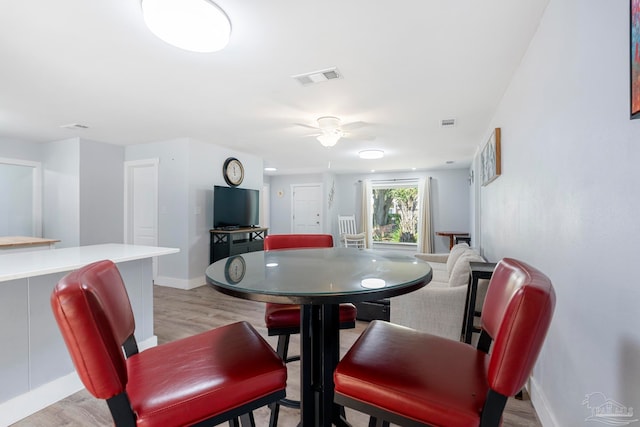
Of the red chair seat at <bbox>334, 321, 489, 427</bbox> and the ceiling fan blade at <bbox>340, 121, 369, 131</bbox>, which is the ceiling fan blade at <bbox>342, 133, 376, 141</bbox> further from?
the red chair seat at <bbox>334, 321, 489, 427</bbox>

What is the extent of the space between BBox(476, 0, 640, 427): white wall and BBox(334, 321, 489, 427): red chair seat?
43cm

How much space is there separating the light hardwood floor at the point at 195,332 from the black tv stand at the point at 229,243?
1.87ft

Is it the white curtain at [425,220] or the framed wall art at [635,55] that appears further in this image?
the white curtain at [425,220]

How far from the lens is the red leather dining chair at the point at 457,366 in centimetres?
66

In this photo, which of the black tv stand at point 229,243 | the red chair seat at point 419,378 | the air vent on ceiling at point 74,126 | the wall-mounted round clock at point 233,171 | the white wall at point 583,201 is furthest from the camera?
the wall-mounted round clock at point 233,171

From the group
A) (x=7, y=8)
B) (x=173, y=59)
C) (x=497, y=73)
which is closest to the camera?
(x=7, y=8)

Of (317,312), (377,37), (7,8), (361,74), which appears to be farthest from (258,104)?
(317,312)

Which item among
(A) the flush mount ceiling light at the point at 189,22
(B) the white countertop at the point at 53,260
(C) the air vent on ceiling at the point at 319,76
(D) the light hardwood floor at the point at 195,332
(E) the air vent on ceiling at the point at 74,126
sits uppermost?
(E) the air vent on ceiling at the point at 74,126

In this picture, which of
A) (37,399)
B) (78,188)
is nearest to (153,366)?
(37,399)

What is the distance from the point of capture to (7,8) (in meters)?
1.56

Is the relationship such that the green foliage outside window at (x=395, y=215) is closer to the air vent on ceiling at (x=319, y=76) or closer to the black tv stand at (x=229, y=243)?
the black tv stand at (x=229, y=243)

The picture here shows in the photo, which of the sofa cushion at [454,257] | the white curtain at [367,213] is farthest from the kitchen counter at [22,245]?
the white curtain at [367,213]

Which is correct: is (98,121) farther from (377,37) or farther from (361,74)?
(377,37)

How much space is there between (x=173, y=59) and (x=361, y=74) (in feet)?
4.49
